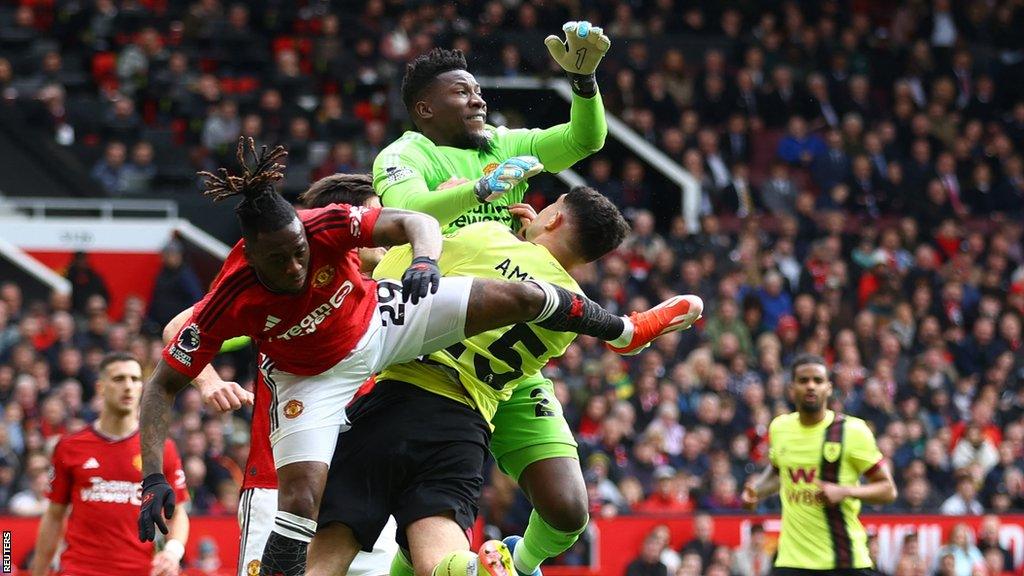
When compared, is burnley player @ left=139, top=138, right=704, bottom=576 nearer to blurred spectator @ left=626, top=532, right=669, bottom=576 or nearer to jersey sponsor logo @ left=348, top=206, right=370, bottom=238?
jersey sponsor logo @ left=348, top=206, right=370, bottom=238

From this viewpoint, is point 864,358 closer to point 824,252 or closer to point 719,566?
point 824,252

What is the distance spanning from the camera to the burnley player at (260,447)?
714 cm

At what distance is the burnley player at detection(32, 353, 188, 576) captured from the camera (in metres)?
9.23

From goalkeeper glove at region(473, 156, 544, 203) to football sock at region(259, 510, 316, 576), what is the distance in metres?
1.54

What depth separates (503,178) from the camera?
22.6 ft

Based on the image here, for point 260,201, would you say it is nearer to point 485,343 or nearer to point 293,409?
point 293,409

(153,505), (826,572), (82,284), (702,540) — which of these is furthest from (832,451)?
(82,284)

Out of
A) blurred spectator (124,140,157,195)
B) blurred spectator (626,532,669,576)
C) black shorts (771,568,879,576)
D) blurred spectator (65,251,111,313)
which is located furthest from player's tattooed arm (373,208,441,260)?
blurred spectator (124,140,157,195)

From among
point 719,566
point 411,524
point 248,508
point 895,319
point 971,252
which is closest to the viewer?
point 411,524

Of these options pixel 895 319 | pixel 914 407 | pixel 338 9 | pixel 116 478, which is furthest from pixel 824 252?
pixel 116 478

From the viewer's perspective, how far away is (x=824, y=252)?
1919 cm

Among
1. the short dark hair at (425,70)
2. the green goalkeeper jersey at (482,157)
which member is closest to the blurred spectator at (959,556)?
the green goalkeeper jersey at (482,157)

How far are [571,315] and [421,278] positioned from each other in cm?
86

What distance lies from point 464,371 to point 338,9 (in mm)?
14676
